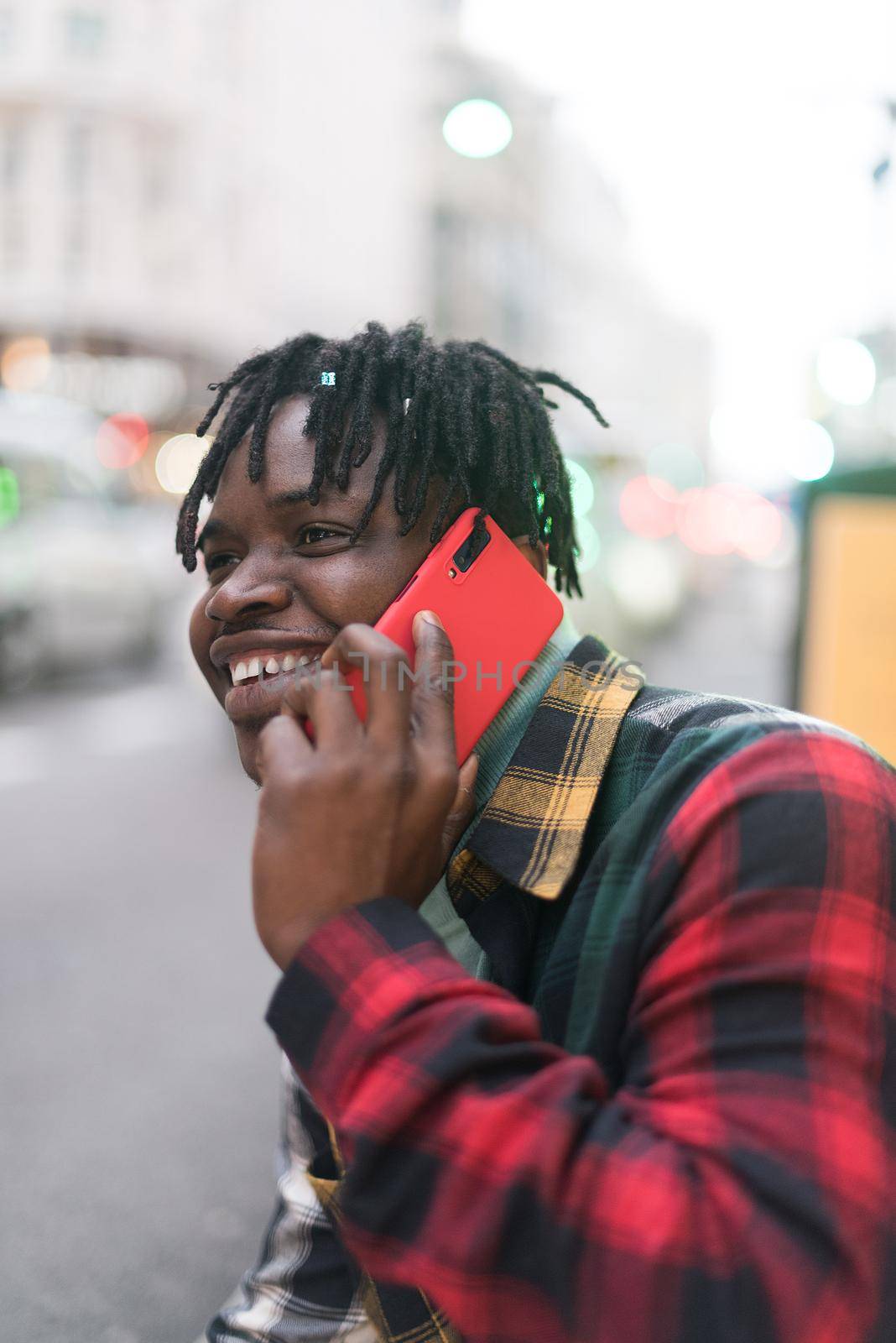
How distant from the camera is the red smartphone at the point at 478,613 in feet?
4.73

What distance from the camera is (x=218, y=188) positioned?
1182 inches

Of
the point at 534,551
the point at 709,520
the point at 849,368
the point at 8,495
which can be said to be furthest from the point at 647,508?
the point at 709,520

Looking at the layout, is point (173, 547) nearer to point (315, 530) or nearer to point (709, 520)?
point (315, 530)

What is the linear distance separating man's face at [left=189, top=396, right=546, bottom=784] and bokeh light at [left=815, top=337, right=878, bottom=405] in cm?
744

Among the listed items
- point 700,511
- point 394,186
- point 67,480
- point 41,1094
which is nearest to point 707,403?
point 394,186

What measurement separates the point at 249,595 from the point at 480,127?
21.8 feet

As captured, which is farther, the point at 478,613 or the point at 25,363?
the point at 25,363

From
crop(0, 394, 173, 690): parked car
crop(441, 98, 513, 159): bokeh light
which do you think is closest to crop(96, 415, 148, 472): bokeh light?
crop(0, 394, 173, 690): parked car

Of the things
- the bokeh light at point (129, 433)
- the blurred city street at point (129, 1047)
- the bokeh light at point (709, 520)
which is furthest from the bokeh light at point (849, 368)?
the bokeh light at point (129, 433)

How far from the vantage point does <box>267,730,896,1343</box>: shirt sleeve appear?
96 cm

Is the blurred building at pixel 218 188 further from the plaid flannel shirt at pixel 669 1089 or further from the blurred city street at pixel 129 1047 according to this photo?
the plaid flannel shirt at pixel 669 1089

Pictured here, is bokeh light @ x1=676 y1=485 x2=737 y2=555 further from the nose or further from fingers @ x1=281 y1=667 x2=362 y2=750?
fingers @ x1=281 y1=667 x2=362 y2=750

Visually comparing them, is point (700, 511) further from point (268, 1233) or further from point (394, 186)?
point (268, 1233)

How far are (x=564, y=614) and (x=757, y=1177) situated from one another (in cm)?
84
